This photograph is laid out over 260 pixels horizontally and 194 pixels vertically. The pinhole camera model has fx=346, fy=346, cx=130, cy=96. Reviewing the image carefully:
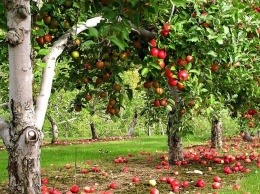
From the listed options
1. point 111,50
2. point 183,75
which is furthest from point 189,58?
point 111,50

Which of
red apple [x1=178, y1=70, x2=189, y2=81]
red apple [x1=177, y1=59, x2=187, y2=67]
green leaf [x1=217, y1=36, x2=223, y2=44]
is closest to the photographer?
green leaf [x1=217, y1=36, x2=223, y2=44]

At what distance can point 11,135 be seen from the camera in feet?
12.0

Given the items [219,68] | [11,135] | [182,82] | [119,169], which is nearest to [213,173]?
[119,169]

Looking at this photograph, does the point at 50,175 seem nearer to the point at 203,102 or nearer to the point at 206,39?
the point at 203,102

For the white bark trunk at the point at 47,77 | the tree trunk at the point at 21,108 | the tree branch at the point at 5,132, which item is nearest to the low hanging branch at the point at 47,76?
the white bark trunk at the point at 47,77

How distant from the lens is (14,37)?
3371 millimetres

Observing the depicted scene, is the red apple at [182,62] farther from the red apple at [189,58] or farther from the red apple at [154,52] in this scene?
the red apple at [154,52]

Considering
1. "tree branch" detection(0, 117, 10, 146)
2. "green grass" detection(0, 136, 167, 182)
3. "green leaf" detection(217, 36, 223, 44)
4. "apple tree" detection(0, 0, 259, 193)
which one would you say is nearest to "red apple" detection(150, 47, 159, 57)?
"apple tree" detection(0, 0, 259, 193)

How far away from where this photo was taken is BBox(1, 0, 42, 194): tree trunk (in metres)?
3.43

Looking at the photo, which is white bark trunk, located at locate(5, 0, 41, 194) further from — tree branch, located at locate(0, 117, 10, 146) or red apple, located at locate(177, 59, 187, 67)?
red apple, located at locate(177, 59, 187, 67)

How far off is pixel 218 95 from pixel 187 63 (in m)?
1.60

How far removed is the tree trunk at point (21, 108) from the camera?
3434mm

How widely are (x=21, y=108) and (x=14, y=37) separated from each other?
2.39 ft

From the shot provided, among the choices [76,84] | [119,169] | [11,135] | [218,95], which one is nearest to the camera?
[11,135]
